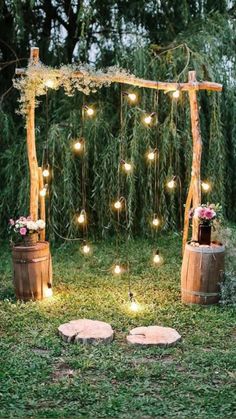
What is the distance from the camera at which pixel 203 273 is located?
5426 mm

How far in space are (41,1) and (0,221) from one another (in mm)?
3000

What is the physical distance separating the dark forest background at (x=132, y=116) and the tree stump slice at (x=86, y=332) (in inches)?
111

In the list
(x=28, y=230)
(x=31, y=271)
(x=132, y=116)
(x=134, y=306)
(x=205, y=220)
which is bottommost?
(x=134, y=306)

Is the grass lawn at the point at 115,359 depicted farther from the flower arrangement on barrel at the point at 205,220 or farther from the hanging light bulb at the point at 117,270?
the flower arrangement on barrel at the point at 205,220

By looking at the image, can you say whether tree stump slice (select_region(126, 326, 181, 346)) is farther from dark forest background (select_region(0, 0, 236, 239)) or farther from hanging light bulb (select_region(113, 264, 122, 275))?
dark forest background (select_region(0, 0, 236, 239))

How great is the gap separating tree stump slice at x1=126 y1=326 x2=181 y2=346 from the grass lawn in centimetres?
6

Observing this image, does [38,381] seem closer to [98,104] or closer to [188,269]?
[188,269]

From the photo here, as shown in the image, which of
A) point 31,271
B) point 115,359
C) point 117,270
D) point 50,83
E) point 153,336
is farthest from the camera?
point 117,270

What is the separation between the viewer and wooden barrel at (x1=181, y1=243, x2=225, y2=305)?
5.41 meters

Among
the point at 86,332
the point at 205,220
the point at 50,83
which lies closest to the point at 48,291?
the point at 86,332

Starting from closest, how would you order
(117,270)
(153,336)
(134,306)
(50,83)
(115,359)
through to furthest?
(115,359) < (153,336) < (134,306) < (50,83) < (117,270)

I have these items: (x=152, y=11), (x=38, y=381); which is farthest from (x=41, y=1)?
(x=38, y=381)

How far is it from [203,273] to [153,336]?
98 centimetres

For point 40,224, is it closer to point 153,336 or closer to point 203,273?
point 203,273
